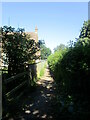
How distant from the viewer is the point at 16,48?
915 centimetres

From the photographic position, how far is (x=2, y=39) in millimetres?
8758

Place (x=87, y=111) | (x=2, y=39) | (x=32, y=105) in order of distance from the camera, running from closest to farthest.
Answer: (x=87, y=111) → (x=32, y=105) → (x=2, y=39)

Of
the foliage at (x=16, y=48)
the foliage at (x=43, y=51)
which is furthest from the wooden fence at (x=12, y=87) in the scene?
the foliage at (x=43, y=51)

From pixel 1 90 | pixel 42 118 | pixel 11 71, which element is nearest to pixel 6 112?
pixel 1 90

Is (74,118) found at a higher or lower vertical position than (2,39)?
lower

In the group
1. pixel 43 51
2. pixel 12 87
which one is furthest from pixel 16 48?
pixel 43 51

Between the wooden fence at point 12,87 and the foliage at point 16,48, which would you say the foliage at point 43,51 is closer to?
the foliage at point 16,48

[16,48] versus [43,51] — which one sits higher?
[43,51]

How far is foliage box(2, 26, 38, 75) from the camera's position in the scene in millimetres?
8953

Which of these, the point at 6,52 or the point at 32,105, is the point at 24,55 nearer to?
the point at 6,52

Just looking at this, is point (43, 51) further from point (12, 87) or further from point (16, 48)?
point (12, 87)

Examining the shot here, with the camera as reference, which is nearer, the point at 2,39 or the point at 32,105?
the point at 32,105

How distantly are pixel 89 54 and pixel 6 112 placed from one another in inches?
127

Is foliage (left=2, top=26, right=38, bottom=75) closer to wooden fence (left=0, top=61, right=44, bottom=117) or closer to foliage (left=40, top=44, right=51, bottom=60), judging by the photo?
wooden fence (left=0, top=61, right=44, bottom=117)
